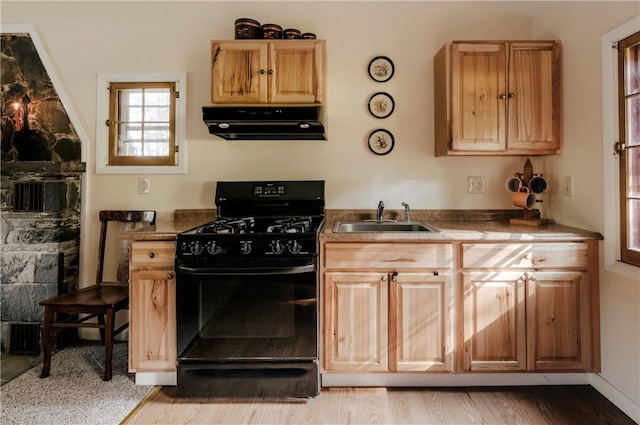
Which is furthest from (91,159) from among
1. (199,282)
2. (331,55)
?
(331,55)

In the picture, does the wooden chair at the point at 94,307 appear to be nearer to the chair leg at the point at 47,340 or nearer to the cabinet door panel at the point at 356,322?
the chair leg at the point at 47,340

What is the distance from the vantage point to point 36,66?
2.65 metres

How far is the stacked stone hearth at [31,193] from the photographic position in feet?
8.30

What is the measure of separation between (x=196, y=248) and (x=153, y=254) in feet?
0.99

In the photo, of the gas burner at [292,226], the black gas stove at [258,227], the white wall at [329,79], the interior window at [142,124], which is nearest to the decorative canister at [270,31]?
the white wall at [329,79]

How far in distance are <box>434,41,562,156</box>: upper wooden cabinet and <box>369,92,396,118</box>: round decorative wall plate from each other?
0.44 meters

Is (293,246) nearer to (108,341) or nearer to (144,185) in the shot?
(108,341)

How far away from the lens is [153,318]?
2.04 meters

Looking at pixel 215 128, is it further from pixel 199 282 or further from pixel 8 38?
pixel 8 38

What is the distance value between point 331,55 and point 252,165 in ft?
3.12

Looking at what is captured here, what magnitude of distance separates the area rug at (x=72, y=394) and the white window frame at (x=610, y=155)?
8.43 feet

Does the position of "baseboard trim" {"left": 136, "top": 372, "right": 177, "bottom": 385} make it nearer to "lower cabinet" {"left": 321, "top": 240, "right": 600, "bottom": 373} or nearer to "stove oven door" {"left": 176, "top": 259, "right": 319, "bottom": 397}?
"stove oven door" {"left": 176, "top": 259, "right": 319, "bottom": 397}

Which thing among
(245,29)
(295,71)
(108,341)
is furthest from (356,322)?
(245,29)

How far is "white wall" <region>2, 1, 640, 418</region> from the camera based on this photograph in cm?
262
